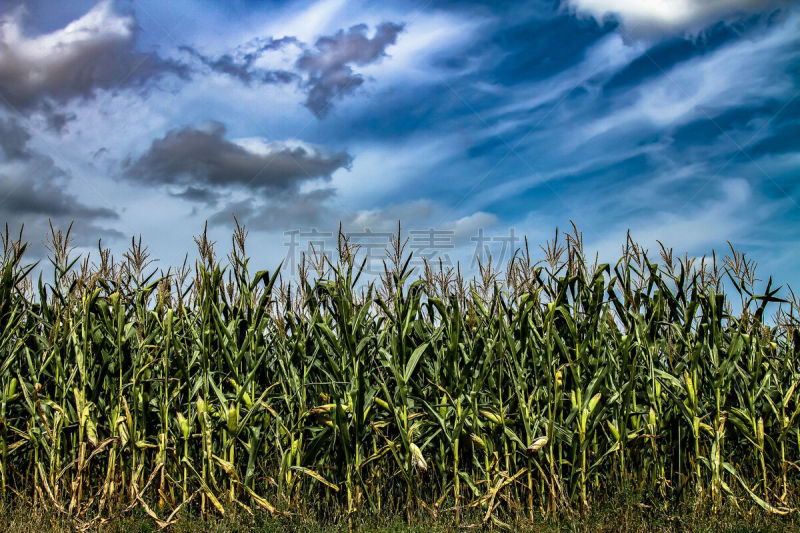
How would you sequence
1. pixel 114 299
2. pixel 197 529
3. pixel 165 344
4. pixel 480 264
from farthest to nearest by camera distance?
pixel 480 264 < pixel 114 299 < pixel 165 344 < pixel 197 529

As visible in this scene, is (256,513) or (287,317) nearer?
(256,513)

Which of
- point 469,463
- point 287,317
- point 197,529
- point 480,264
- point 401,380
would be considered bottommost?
point 197,529

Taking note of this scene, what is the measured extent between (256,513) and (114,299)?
7.22 ft

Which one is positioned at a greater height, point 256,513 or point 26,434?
point 26,434

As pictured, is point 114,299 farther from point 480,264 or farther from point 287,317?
point 480,264

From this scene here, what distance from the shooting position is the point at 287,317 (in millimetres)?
4852

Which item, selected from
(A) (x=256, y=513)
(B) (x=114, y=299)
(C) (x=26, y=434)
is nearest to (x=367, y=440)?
(A) (x=256, y=513)

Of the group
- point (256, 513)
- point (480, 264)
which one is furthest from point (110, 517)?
point (480, 264)

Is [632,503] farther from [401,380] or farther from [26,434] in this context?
[26,434]

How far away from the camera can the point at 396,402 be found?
447cm

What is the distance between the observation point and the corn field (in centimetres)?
434

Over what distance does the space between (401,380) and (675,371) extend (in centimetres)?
237

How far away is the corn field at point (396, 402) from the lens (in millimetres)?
4336

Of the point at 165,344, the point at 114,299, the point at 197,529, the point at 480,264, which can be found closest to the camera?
the point at 197,529
